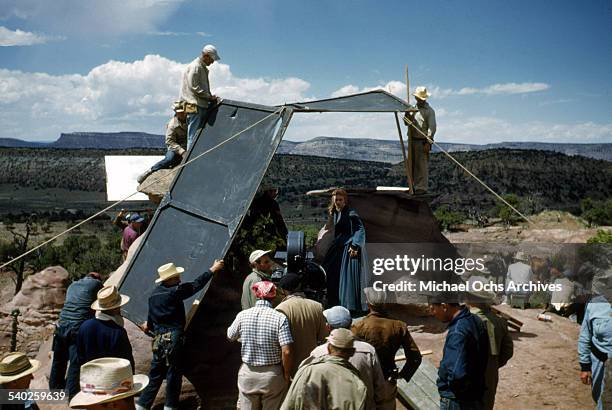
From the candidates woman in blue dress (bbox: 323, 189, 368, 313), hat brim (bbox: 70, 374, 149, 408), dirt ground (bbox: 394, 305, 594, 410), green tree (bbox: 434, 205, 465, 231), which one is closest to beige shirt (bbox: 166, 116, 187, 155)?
woman in blue dress (bbox: 323, 189, 368, 313)

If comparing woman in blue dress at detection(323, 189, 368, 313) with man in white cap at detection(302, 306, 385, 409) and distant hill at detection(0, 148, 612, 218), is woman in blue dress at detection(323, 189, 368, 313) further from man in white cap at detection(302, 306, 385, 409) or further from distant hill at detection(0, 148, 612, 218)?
distant hill at detection(0, 148, 612, 218)

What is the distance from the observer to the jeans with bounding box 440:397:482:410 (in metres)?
4.23

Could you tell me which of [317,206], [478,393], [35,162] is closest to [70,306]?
[478,393]

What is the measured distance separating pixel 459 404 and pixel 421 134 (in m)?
5.44

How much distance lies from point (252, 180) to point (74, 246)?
19.6 meters

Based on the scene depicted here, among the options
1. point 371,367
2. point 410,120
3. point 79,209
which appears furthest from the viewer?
point 79,209

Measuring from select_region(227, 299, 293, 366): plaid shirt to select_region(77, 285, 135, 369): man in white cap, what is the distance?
0.95 m

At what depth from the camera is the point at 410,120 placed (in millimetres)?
9117

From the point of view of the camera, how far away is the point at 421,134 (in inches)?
354

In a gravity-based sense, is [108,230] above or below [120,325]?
below

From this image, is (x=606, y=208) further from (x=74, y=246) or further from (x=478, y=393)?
(x=478, y=393)

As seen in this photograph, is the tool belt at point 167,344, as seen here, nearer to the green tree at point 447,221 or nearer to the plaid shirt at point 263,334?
the plaid shirt at point 263,334

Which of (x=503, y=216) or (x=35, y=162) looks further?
(x=35, y=162)

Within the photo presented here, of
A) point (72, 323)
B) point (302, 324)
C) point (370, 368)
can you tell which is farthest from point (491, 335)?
point (72, 323)
